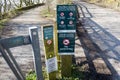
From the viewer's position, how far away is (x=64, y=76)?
5996mm

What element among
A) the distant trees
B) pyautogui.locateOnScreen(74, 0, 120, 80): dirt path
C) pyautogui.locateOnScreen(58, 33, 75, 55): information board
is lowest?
the distant trees

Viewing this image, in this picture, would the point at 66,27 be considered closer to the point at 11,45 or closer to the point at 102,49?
the point at 11,45

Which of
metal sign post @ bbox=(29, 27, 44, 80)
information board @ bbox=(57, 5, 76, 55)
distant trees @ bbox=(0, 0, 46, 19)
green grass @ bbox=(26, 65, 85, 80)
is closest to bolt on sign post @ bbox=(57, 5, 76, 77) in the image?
information board @ bbox=(57, 5, 76, 55)

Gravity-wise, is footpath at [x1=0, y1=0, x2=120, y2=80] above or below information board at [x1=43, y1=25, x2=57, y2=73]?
below

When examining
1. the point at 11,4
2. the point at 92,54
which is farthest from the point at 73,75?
the point at 11,4

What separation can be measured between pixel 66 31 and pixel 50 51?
0.52 meters

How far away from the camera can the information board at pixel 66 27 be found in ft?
18.3

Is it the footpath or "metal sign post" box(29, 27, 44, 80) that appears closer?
"metal sign post" box(29, 27, 44, 80)

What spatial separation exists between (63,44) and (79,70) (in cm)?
91

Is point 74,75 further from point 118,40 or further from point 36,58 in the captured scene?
point 118,40

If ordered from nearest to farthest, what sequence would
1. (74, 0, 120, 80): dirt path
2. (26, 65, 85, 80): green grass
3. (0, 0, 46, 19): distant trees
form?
(26, 65, 85, 80): green grass < (74, 0, 120, 80): dirt path < (0, 0, 46, 19): distant trees

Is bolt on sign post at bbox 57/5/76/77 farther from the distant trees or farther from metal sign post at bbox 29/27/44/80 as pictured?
the distant trees

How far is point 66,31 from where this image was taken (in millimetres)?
5672

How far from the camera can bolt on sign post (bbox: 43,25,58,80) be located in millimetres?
5270
